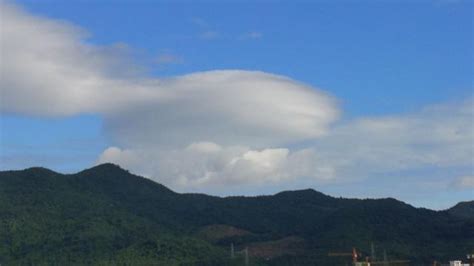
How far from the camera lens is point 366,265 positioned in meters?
181

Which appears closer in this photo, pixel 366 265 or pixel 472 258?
pixel 472 258

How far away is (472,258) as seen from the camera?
162 m

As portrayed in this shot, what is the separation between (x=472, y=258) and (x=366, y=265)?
26.6 metres
